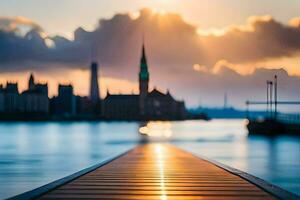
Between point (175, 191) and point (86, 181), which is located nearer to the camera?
point (175, 191)

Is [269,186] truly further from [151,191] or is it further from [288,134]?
[288,134]

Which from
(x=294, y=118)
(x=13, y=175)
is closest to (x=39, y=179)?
Result: (x=13, y=175)

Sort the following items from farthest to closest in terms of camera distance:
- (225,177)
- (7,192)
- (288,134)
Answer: (288,134) < (7,192) < (225,177)

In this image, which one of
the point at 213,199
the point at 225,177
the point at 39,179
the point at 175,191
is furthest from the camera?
the point at 39,179

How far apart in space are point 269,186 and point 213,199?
8.63ft

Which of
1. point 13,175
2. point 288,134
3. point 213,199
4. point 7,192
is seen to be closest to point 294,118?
point 288,134

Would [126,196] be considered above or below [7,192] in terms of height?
above

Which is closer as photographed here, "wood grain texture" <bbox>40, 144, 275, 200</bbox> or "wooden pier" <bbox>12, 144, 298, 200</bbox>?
"wooden pier" <bbox>12, 144, 298, 200</bbox>

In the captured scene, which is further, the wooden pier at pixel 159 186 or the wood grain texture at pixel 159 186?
the wood grain texture at pixel 159 186

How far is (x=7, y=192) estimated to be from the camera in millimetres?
24938

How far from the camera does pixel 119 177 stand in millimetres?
19297

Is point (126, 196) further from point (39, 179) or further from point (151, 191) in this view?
point (39, 179)

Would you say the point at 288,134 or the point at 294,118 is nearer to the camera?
the point at 288,134

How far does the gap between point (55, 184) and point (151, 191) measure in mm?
2806
